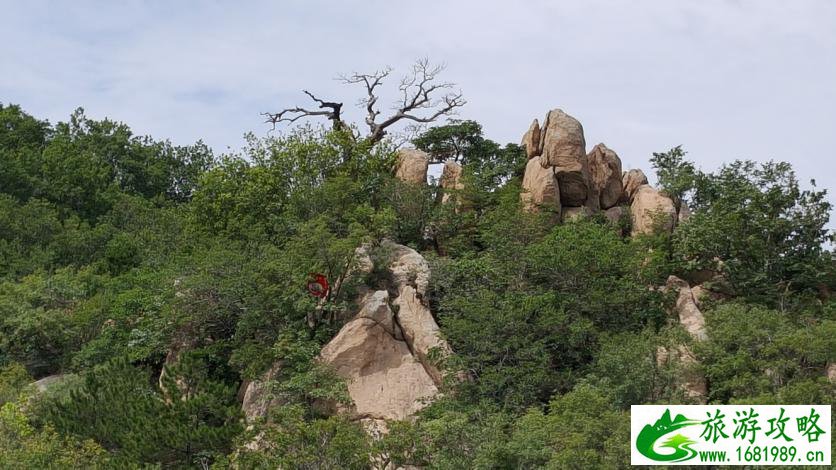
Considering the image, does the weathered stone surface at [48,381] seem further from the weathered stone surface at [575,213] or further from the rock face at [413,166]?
the weathered stone surface at [575,213]

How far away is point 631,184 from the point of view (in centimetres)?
3188

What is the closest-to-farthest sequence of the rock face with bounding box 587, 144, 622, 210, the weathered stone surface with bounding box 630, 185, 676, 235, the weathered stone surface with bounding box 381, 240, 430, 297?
1. the weathered stone surface with bounding box 381, 240, 430, 297
2. the weathered stone surface with bounding box 630, 185, 676, 235
3. the rock face with bounding box 587, 144, 622, 210

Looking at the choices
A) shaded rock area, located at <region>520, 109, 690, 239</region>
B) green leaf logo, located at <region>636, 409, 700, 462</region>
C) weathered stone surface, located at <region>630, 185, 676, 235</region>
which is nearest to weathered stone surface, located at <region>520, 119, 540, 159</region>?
Answer: shaded rock area, located at <region>520, 109, 690, 239</region>

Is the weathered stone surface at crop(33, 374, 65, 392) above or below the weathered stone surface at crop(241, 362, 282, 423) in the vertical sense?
above

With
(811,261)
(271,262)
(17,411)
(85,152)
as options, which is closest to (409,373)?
(271,262)

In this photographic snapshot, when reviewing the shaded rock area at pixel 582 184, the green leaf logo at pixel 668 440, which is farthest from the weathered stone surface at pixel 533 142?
the green leaf logo at pixel 668 440

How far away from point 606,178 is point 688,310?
7.27 m

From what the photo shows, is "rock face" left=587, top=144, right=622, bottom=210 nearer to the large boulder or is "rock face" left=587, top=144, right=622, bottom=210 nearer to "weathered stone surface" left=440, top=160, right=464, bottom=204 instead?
the large boulder

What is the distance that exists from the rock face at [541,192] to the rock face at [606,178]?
1.92 metres

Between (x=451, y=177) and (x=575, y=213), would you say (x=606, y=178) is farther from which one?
(x=451, y=177)

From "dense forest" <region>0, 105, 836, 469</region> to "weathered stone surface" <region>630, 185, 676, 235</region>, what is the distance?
319 millimetres

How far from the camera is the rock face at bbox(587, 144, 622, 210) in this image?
31.6 metres

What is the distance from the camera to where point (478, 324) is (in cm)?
2359

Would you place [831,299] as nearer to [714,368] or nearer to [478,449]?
[714,368]
